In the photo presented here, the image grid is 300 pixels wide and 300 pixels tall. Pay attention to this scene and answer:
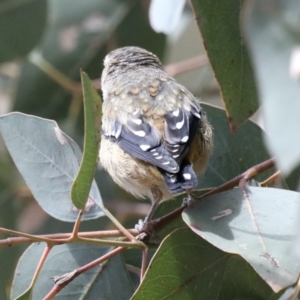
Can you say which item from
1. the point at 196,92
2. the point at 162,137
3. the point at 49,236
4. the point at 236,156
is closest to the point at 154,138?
the point at 162,137

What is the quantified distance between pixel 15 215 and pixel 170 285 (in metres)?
1.33

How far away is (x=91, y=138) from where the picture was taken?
1.30m

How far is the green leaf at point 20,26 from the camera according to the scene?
98.7 inches

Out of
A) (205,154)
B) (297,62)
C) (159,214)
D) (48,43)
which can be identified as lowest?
(159,214)

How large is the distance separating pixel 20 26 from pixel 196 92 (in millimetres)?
976

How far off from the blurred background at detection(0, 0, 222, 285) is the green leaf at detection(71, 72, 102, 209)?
3.24ft

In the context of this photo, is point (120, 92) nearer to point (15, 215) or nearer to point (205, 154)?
point (205, 154)

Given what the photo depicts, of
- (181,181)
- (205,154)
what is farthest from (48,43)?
(181,181)

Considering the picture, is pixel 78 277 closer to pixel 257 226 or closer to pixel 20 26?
pixel 257 226

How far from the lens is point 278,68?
0.88 metres

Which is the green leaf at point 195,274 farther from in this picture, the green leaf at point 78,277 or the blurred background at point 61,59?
the blurred background at point 61,59

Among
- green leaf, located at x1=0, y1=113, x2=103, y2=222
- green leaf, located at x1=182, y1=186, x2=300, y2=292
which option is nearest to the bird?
green leaf, located at x1=182, y1=186, x2=300, y2=292

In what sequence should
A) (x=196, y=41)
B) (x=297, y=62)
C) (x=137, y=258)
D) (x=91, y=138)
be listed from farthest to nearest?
(x=196, y=41), (x=137, y=258), (x=91, y=138), (x=297, y=62)

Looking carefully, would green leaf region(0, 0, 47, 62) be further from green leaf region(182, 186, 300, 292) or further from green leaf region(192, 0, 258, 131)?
green leaf region(182, 186, 300, 292)
